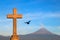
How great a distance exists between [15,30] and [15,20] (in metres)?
0.97

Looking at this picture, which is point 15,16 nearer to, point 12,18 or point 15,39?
point 12,18

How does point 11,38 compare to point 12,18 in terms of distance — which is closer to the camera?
point 11,38

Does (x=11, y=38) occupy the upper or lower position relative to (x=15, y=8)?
lower

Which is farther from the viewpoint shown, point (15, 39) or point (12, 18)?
point (12, 18)

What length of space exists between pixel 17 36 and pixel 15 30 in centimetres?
74

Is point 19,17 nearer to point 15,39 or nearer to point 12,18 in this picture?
point 12,18

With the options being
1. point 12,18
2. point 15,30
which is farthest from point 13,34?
point 12,18

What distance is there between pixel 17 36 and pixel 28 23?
1.59m

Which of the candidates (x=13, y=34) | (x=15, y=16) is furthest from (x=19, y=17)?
(x=13, y=34)

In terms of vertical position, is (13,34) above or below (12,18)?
below

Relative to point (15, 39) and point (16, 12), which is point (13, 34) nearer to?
point (15, 39)

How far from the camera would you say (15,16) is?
1758 centimetres

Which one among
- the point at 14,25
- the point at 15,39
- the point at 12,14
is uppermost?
the point at 12,14

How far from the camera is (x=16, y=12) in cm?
1766
